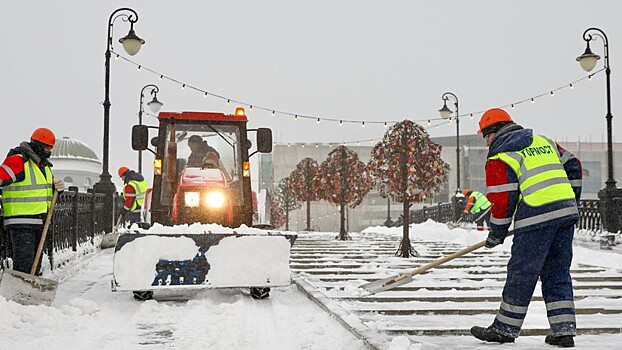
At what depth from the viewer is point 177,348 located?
4.39 metres

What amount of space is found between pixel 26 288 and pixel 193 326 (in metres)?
1.78

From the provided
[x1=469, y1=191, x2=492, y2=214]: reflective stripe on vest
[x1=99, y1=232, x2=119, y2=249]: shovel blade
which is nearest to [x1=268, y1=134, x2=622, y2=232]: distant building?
[x1=469, y1=191, x2=492, y2=214]: reflective stripe on vest

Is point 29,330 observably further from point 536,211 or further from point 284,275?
point 536,211

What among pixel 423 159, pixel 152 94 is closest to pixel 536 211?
pixel 423 159

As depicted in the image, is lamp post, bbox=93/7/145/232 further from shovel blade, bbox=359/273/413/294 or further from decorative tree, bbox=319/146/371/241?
shovel blade, bbox=359/273/413/294

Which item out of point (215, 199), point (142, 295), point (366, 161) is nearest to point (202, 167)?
point (215, 199)

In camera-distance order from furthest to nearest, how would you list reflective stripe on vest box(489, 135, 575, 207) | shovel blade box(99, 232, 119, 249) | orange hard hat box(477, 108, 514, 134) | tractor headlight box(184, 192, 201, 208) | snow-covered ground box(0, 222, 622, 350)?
shovel blade box(99, 232, 119, 249) → tractor headlight box(184, 192, 201, 208) → orange hard hat box(477, 108, 514, 134) → snow-covered ground box(0, 222, 622, 350) → reflective stripe on vest box(489, 135, 575, 207)

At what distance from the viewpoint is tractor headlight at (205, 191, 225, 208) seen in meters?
7.16

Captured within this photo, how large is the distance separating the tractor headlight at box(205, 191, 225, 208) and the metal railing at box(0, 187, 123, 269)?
227cm

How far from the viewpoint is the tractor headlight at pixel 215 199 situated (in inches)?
282

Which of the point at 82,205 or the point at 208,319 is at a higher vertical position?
the point at 82,205

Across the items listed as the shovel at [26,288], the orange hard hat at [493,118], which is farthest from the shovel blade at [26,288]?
the orange hard hat at [493,118]

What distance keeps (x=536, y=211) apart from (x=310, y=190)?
2053 cm

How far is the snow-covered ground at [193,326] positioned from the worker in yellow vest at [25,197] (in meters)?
0.66
